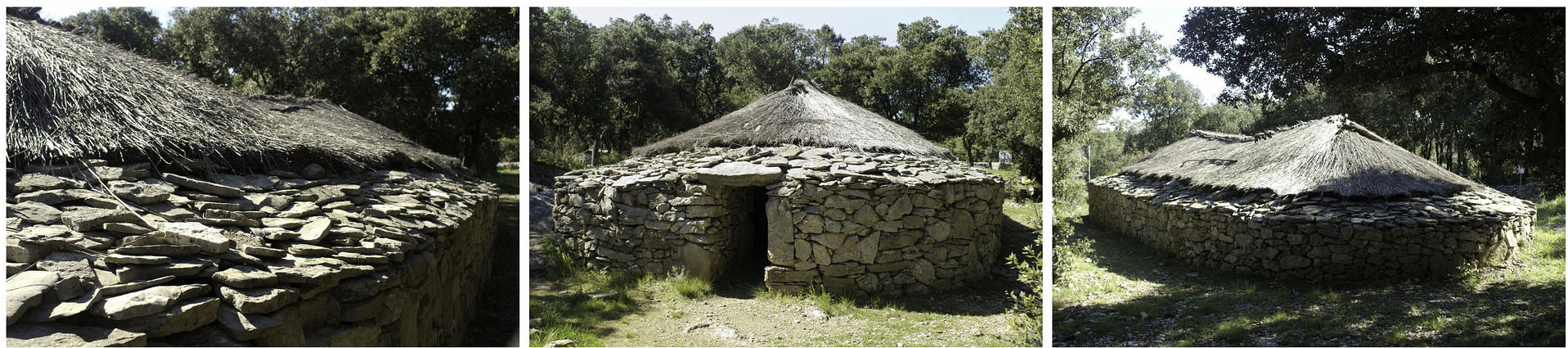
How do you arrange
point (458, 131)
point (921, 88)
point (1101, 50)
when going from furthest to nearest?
point (458, 131)
point (921, 88)
point (1101, 50)

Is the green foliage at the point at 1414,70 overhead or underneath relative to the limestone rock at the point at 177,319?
overhead

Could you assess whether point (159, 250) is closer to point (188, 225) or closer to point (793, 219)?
point (188, 225)

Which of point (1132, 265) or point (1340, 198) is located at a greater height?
point (1340, 198)

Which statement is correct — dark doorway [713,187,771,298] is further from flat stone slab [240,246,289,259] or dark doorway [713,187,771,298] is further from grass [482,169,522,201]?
flat stone slab [240,246,289,259]

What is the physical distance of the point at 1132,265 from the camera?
378 centimetres

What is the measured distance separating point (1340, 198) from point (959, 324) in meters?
2.63

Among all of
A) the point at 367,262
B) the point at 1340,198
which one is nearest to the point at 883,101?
the point at 1340,198

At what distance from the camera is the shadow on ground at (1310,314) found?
2.90 m

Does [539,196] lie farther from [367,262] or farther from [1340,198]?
[1340,198]

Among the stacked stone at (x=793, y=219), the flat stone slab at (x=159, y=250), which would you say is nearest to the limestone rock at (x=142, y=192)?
the flat stone slab at (x=159, y=250)

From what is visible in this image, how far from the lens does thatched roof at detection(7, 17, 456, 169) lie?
101 inches

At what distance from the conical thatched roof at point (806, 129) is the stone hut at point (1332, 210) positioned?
1.73 m

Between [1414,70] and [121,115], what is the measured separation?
22.0ft

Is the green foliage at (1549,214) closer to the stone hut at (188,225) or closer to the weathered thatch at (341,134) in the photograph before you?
the stone hut at (188,225)
